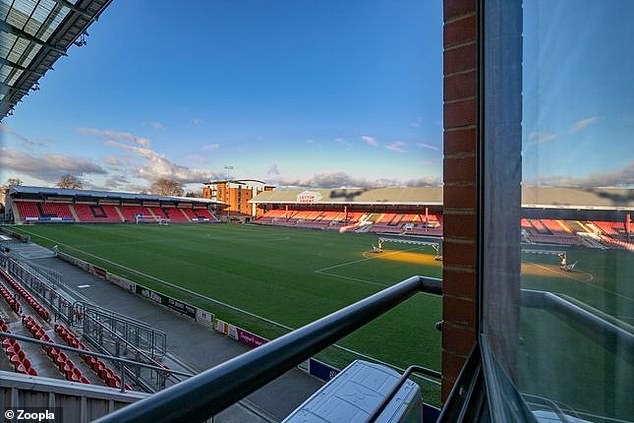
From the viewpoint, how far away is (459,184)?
1.19 meters

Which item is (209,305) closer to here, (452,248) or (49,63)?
(49,63)

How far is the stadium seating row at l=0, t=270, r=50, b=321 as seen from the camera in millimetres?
8039

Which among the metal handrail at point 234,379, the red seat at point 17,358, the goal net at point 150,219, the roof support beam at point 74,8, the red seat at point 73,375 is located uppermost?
the roof support beam at point 74,8

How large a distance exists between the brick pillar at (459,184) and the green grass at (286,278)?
4923 mm

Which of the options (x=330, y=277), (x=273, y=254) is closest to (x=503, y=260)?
(x=330, y=277)

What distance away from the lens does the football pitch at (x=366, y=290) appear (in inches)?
17.9

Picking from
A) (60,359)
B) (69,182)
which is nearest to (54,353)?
(60,359)

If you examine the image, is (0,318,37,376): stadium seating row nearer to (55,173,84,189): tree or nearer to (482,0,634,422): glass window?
(482,0,634,422): glass window

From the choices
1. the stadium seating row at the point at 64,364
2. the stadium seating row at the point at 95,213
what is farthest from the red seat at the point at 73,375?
the stadium seating row at the point at 95,213

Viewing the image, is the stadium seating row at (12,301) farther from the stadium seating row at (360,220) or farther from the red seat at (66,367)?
the stadium seating row at (360,220)

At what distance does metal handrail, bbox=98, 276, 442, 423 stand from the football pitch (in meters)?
0.43

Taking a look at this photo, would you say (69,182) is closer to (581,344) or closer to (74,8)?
(74,8)

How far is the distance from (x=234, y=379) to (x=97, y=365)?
6.86 meters

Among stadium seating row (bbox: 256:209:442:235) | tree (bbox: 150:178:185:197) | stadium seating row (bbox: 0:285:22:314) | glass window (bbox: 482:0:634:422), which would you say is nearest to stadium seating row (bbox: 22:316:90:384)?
stadium seating row (bbox: 0:285:22:314)
